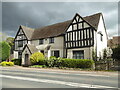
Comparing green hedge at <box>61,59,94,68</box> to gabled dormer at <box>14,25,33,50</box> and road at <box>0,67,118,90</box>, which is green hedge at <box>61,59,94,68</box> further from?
gabled dormer at <box>14,25,33,50</box>

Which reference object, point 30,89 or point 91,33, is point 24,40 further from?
point 30,89

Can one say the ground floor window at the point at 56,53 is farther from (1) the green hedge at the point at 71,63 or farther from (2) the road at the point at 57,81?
(2) the road at the point at 57,81

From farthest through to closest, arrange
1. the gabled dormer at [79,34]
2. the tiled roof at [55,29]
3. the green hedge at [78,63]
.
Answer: the tiled roof at [55,29] → the gabled dormer at [79,34] → the green hedge at [78,63]

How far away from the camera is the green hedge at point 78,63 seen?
1938cm

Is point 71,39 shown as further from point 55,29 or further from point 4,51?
point 4,51

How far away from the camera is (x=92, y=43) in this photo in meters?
21.7

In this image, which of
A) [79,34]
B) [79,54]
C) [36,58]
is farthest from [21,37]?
[79,54]

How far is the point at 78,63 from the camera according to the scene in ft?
66.6

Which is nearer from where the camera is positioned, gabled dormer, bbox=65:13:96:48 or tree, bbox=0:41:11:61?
gabled dormer, bbox=65:13:96:48

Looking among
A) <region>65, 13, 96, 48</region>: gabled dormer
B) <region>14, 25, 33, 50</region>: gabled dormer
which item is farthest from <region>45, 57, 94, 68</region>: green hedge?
<region>14, 25, 33, 50</region>: gabled dormer

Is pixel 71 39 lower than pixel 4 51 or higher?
higher

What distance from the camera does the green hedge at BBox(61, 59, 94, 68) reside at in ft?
63.6

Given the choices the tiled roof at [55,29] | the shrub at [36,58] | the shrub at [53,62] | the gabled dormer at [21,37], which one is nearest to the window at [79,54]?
the shrub at [53,62]

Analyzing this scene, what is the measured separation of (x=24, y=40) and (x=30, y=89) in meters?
26.6
